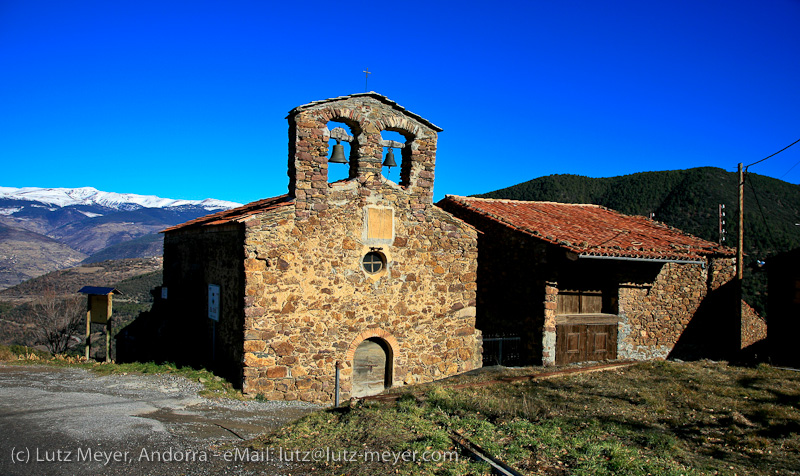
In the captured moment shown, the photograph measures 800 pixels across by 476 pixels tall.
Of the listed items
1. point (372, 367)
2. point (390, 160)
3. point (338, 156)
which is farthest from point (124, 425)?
point (390, 160)

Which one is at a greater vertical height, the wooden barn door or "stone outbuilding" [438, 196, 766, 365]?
"stone outbuilding" [438, 196, 766, 365]

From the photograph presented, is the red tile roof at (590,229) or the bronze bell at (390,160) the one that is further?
the red tile roof at (590,229)

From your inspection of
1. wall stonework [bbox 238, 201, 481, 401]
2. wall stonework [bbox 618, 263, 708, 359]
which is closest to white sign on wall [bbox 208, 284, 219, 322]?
wall stonework [bbox 238, 201, 481, 401]

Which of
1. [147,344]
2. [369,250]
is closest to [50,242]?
[147,344]

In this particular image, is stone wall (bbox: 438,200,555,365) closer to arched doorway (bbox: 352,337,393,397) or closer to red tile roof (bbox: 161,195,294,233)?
arched doorway (bbox: 352,337,393,397)

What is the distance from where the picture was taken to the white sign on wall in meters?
12.1

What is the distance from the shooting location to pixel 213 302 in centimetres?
1233

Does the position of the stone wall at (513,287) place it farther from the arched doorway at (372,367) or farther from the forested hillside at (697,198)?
the forested hillside at (697,198)

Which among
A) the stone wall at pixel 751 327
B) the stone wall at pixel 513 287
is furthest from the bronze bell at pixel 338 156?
the stone wall at pixel 751 327

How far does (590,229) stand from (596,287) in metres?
1.88

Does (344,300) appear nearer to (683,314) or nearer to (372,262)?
(372,262)

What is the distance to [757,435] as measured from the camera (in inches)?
269

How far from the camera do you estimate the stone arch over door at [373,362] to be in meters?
11.4

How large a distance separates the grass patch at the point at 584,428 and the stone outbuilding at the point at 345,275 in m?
2.68
